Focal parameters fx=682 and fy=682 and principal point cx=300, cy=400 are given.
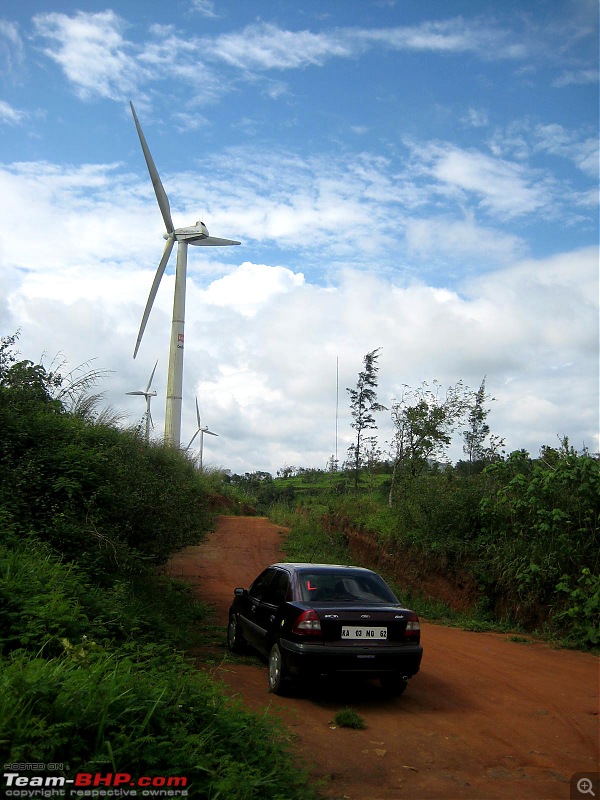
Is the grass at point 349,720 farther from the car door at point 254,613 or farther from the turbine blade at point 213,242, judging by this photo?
the turbine blade at point 213,242

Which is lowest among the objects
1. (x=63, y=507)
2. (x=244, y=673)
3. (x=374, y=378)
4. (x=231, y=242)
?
(x=244, y=673)

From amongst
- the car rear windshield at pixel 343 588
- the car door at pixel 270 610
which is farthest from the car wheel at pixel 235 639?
the car rear windshield at pixel 343 588

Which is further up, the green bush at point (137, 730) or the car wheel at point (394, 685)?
the green bush at point (137, 730)

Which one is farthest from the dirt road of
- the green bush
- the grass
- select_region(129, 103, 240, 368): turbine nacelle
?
select_region(129, 103, 240, 368): turbine nacelle

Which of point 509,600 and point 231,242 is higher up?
point 231,242

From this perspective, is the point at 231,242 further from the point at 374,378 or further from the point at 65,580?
the point at 65,580

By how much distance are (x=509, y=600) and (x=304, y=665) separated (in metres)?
7.94

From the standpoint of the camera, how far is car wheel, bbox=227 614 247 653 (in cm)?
972

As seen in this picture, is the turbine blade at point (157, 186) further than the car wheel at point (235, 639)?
Yes

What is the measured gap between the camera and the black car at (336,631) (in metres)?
7.19

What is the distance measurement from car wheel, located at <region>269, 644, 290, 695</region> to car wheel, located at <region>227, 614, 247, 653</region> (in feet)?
6.07

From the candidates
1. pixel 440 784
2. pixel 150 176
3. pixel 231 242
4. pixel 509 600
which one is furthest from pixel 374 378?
pixel 440 784

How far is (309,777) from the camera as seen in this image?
514cm

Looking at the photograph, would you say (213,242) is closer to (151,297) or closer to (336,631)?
(151,297)
